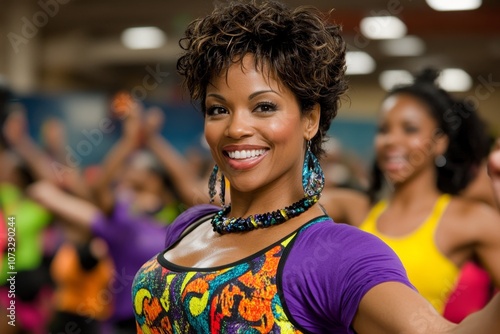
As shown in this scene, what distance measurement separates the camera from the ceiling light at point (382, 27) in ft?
31.3

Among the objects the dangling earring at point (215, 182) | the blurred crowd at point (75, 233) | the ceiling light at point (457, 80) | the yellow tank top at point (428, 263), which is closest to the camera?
the dangling earring at point (215, 182)

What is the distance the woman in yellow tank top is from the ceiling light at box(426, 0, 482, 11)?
575 centimetres

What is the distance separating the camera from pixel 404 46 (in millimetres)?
11602

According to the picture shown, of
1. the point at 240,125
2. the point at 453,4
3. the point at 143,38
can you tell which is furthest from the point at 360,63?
the point at 240,125

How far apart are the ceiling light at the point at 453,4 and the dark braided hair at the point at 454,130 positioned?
5708 mm

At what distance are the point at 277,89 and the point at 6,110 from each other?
2.74m

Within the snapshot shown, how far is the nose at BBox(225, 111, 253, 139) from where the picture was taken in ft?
4.80

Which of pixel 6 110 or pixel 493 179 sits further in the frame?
pixel 6 110

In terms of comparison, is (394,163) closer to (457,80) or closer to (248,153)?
(248,153)

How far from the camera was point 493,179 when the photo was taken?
3.19ft

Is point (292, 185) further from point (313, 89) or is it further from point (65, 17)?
point (65, 17)

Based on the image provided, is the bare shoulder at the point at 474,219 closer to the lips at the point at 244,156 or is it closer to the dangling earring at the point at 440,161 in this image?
the dangling earring at the point at 440,161

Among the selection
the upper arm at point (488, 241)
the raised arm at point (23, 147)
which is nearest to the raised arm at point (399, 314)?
the upper arm at point (488, 241)

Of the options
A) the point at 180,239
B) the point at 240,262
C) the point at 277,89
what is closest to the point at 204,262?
the point at 240,262
